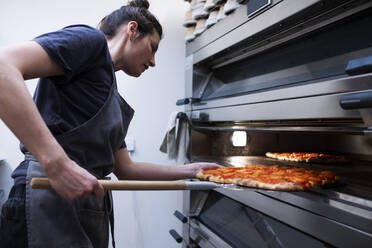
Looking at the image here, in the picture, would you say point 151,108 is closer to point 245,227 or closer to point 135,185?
point 245,227

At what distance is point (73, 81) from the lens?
3.25ft

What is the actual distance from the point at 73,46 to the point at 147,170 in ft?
2.55

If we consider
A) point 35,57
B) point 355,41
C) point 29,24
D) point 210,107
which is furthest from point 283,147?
point 29,24

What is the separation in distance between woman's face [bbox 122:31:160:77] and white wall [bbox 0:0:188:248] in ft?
4.10

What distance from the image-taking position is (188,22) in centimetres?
206

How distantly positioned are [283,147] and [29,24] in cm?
206

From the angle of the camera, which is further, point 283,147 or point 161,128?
point 161,128

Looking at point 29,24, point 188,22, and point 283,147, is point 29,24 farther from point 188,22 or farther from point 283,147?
point 283,147

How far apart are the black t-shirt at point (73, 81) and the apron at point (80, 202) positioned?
→ 3cm

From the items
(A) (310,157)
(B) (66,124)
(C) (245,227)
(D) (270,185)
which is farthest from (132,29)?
(A) (310,157)

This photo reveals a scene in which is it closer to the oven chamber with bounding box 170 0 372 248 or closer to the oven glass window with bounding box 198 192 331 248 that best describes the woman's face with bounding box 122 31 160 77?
the oven chamber with bounding box 170 0 372 248

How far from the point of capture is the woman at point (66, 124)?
2.57 ft

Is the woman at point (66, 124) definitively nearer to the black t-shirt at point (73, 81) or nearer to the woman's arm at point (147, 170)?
the black t-shirt at point (73, 81)

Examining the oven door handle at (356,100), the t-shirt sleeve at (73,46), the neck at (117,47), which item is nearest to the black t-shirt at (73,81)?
the t-shirt sleeve at (73,46)
